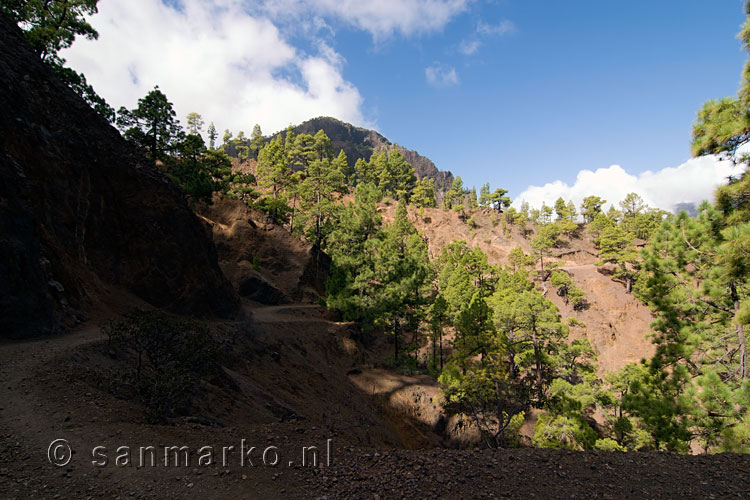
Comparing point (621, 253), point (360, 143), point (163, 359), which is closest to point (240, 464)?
point (163, 359)

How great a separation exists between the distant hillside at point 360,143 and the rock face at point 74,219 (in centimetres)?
14155

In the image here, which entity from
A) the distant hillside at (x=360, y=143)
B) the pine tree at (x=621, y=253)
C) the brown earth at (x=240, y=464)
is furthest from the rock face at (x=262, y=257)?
the distant hillside at (x=360, y=143)

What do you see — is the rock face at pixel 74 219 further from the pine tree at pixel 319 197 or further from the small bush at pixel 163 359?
the pine tree at pixel 319 197

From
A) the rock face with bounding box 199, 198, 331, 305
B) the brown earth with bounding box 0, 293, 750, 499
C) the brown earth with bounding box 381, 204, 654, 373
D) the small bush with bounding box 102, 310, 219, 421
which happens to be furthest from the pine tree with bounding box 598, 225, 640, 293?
the small bush with bounding box 102, 310, 219, 421

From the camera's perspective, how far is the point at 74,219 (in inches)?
574

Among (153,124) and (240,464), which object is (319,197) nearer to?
(153,124)

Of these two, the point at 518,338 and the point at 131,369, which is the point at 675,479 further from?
the point at 518,338

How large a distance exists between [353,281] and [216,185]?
17.9 m

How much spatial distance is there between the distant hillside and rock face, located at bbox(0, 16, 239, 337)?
141547 millimetres

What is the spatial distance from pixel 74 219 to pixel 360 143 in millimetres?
172532

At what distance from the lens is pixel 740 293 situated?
944 cm

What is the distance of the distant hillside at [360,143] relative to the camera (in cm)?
16075

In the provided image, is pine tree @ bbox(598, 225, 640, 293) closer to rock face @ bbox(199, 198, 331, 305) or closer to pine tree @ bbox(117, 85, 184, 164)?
rock face @ bbox(199, 198, 331, 305)

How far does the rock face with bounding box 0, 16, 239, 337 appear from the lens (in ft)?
33.5
